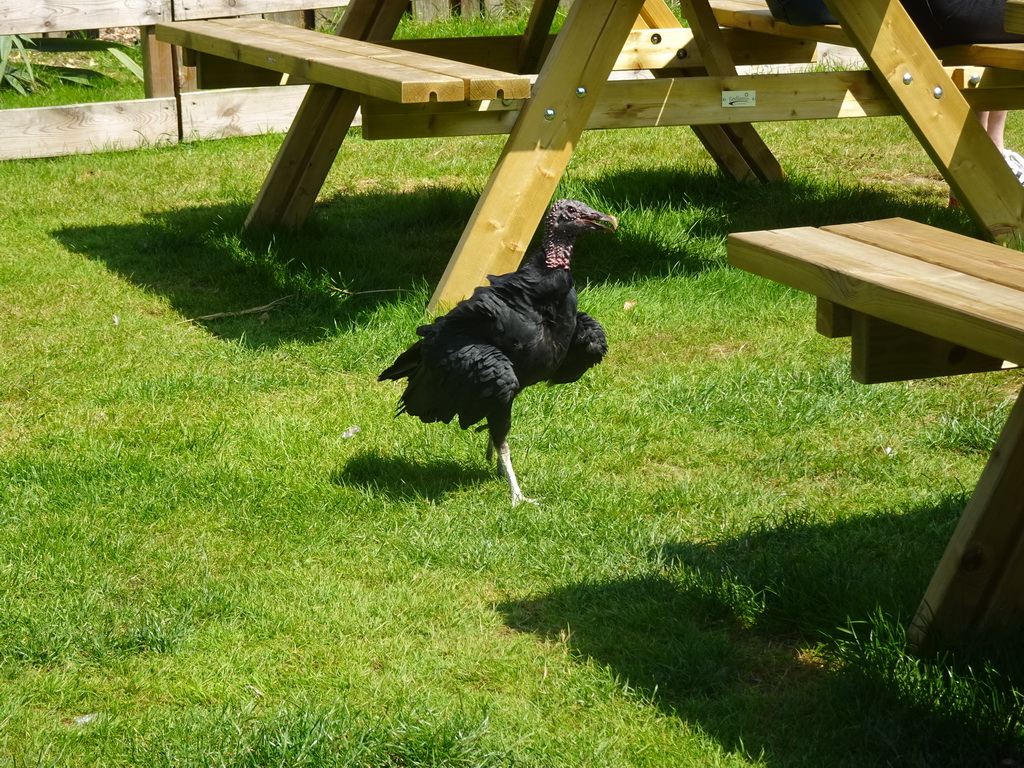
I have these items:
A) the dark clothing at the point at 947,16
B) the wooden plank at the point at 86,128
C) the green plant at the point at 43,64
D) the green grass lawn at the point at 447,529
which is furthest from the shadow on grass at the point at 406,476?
the green plant at the point at 43,64

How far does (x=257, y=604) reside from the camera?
308 cm

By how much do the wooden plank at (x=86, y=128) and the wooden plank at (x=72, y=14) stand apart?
51 centimetres

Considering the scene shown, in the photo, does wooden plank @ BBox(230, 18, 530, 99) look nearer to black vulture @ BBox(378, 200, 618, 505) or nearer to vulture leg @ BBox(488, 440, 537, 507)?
black vulture @ BBox(378, 200, 618, 505)

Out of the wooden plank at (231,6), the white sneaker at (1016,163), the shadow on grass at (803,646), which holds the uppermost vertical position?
the wooden plank at (231,6)

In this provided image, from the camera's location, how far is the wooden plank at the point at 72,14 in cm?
765

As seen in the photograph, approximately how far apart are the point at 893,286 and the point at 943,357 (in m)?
0.38

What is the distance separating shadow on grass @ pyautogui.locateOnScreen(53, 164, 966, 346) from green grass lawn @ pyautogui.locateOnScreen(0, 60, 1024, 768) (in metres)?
0.03

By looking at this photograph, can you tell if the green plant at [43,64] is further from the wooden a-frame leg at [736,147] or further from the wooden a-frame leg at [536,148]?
the wooden a-frame leg at [536,148]

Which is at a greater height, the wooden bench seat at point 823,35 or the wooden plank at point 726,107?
the wooden bench seat at point 823,35

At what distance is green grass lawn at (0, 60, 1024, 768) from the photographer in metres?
2.53

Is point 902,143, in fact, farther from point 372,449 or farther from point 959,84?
point 372,449

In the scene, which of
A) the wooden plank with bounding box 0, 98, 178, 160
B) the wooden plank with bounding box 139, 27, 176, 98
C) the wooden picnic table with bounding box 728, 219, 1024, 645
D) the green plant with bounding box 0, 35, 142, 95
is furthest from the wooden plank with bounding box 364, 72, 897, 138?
the green plant with bounding box 0, 35, 142, 95

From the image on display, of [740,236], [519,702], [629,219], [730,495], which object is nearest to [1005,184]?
[629,219]

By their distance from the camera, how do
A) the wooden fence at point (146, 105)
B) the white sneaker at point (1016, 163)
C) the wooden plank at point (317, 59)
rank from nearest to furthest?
1. the wooden plank at point (317, 59)
2. the white sneaker at point (1016, 163)
3. the wooden fence at point (146, 105)
